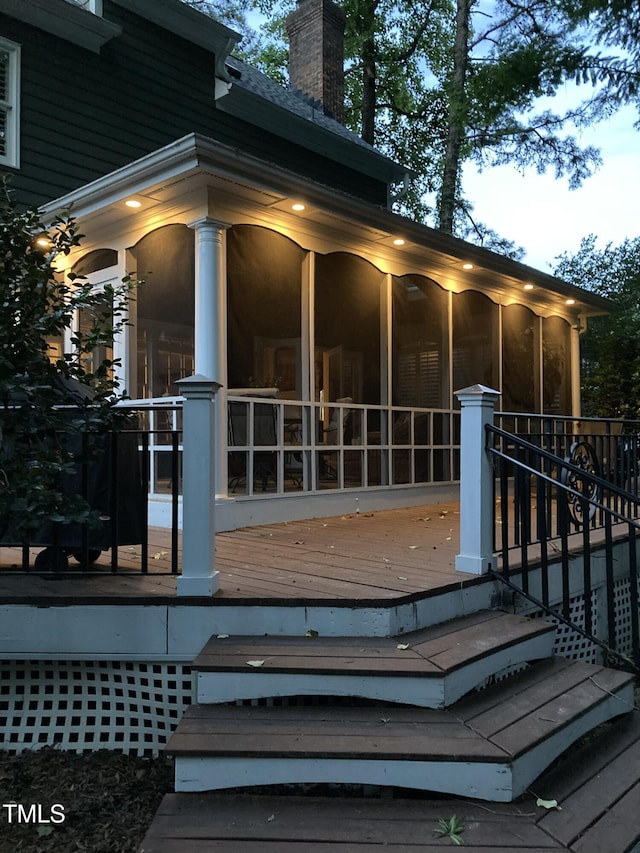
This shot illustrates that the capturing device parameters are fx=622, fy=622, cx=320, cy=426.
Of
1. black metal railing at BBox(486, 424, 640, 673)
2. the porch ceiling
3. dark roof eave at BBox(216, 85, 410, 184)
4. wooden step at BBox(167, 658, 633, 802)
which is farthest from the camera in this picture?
dark roof eave at BBox(216, 85, 410, 184)

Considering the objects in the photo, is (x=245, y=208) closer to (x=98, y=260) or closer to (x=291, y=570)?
(x=98, y=260)

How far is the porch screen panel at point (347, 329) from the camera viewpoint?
5.82 meters

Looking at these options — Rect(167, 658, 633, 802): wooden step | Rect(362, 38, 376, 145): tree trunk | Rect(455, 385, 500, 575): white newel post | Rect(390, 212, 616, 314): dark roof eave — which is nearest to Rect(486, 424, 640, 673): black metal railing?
Rect(455, 385, 500, 575): white newel post

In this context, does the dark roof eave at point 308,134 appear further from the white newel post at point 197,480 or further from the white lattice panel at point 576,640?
the white lattice panel at point 576,640

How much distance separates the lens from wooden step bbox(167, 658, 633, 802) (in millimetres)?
2057

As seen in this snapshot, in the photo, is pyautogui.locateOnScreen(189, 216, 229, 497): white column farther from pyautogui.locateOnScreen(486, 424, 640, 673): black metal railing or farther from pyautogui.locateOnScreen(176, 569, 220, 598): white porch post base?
pyautogui.locateOnScreen(486, 424, 640, 673): black metal railing

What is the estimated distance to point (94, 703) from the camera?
A: 287cm

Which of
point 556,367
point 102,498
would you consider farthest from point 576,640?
point 556,367

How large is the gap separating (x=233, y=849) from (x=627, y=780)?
1.43 m

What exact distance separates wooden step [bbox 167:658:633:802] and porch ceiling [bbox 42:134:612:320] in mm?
3459

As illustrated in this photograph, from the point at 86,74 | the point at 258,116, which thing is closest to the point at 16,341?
the point at 86,74

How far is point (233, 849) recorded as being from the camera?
6.06 ft

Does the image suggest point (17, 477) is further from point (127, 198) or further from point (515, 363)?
point (515, 363)

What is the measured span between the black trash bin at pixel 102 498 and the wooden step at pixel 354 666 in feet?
2.72
